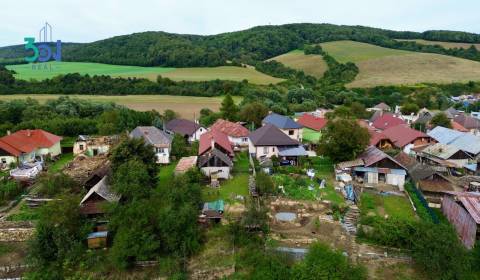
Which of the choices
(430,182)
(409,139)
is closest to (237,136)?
(409,139)

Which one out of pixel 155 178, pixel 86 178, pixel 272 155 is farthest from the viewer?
pixel 272 155

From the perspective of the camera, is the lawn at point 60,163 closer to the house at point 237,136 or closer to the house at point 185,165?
the house at point 185,165

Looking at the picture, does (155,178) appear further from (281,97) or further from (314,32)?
(314,32)

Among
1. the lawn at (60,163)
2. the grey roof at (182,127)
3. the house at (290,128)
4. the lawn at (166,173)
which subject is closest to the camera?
the lawn at (166,173)

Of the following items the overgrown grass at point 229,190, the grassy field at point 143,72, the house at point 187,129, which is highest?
the grassy field at point 143,72

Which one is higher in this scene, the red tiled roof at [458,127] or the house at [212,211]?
the red tiled roof at [458,127]

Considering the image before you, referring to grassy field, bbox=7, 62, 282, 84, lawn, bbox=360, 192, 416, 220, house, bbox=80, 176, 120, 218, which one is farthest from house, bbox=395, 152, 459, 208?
grassy field, bbox=7, 62, 282, 84

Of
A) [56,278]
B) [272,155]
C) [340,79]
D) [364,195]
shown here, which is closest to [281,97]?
[340,79]

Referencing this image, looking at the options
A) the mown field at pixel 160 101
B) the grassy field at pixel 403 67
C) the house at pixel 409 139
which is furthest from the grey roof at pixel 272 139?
the grassy field at pixel 403 67
